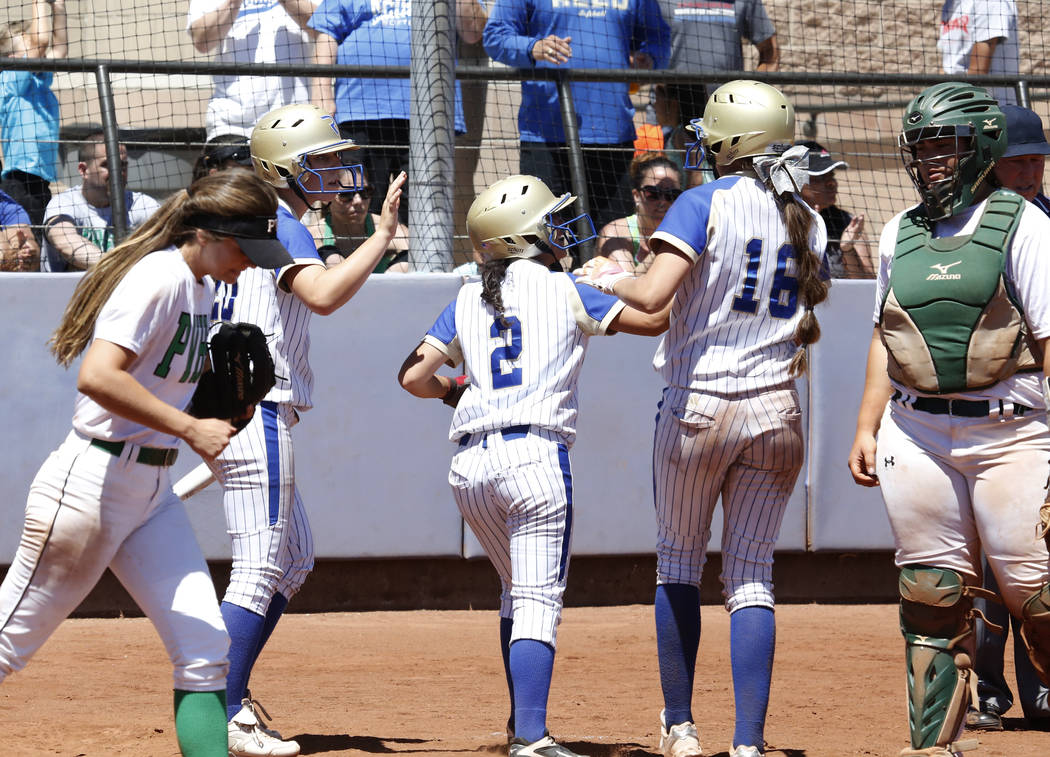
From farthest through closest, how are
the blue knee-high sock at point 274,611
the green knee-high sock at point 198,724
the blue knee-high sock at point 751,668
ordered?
the blue knee-high sock at point 274,611, the blue knee-high sock at point 751,668, the green knee-high sock at point 198,724

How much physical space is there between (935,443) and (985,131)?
0.95 m

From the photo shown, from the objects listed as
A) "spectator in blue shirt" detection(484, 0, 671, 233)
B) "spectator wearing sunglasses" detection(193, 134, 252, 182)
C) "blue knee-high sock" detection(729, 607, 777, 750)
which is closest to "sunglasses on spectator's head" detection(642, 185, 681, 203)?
"spectator in blue shirt" detection(484, 0, 671, 233)

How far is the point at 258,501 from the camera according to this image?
4402 millimetres

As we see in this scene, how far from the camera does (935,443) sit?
12.8 feet

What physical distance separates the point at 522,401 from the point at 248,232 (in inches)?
44.2

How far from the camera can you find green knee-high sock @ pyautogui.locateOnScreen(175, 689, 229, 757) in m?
3.53

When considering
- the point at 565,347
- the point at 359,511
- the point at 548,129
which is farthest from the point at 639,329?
the point at 548,129

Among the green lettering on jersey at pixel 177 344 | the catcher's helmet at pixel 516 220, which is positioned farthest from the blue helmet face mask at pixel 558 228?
the green lettering on jersey at pixel 177 344

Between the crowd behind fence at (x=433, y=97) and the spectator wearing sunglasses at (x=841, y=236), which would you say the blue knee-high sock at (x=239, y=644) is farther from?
the spectator wearing sunglasses at (x=841, y=236)

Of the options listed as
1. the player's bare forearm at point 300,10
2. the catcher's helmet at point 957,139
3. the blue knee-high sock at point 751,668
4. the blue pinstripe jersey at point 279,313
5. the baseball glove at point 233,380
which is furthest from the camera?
the player's bare forearm at point 300,10

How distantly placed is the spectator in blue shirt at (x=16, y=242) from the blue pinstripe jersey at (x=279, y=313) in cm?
322

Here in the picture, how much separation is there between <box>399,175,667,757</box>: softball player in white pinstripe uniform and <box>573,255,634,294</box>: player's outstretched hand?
0.10 metres

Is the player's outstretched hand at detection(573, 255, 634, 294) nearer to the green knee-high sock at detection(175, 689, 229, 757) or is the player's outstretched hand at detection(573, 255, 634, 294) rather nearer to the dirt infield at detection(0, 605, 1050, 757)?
the dirt infield at detection(0, 605, 1050, 757)

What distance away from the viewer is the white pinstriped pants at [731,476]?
14.2 feet
